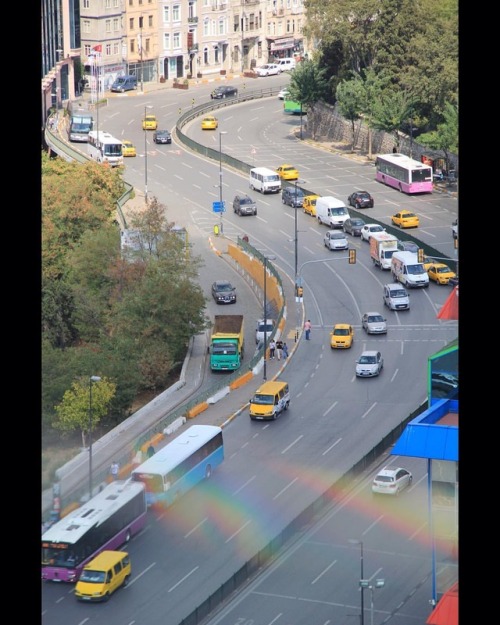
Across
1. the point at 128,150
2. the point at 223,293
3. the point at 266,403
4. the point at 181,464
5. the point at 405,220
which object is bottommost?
the point at 223,293

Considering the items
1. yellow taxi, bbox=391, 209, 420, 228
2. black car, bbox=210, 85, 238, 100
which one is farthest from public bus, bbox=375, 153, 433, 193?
black car, bbox=210, 85, 238, 100

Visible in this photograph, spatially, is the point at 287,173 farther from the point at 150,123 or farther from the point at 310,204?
the point at 150,123

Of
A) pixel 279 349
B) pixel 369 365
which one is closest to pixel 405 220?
pixel 279 349

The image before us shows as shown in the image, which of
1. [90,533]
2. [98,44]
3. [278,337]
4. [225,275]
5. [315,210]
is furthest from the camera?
[98,44]

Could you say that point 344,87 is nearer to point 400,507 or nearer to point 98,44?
point 98,44

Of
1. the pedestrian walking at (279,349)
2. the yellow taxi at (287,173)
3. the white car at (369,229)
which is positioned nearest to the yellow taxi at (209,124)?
the yellow taxi at (287,173)
